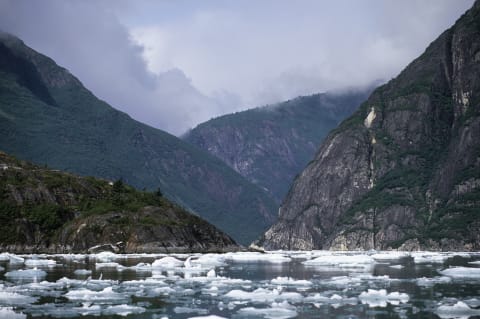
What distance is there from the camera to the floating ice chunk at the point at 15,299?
4291 centimetres

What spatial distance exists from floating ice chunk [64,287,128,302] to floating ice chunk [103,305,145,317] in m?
4.08

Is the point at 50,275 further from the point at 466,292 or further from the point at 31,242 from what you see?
the point at 31,242

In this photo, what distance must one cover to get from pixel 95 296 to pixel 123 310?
20.7 ft

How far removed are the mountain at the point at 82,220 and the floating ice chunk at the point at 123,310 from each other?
289ft

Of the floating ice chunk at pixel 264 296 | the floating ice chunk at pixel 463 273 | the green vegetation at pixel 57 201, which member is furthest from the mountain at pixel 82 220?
the floating ice chunk at pixel 264 296

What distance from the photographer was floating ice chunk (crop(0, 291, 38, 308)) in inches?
1689

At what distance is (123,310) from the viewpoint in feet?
135

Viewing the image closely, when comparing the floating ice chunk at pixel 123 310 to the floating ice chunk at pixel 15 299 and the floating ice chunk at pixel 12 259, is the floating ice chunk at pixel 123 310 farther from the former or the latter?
the floating ice chunk at pixel 12 259

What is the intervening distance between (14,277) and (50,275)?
421cm

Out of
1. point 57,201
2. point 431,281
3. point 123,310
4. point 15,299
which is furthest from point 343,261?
point 57,201

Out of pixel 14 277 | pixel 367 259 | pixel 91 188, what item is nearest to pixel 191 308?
pixel 14 277

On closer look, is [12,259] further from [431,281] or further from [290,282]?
[431,281]

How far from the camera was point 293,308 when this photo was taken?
4250 cm

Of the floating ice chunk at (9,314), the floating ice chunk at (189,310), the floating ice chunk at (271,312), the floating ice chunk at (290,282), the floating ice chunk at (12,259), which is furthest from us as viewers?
the floating ice chunk at (12,259)
